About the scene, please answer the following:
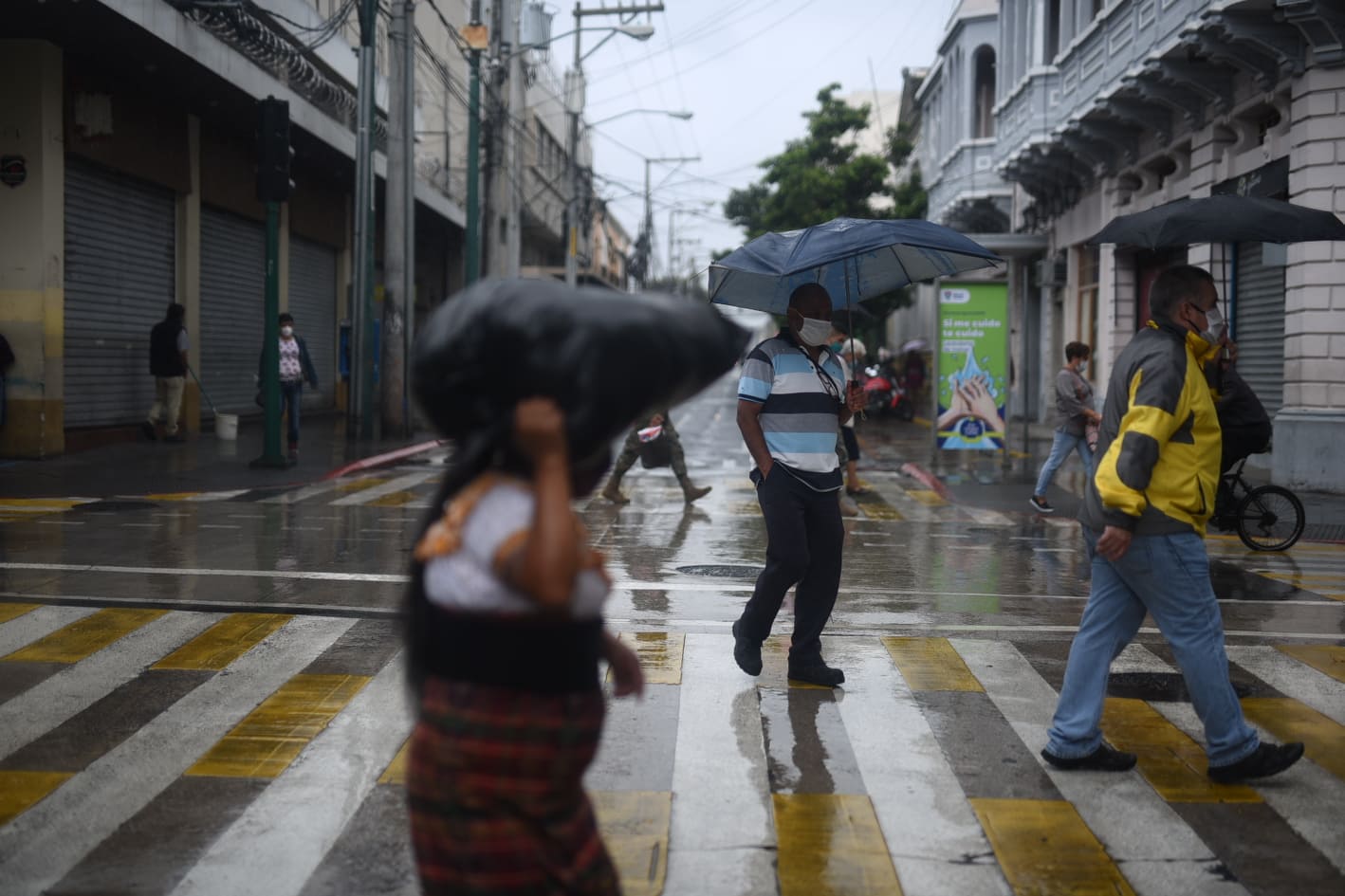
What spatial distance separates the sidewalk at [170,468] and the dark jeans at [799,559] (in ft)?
30.1

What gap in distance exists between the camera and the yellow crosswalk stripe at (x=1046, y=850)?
400cm

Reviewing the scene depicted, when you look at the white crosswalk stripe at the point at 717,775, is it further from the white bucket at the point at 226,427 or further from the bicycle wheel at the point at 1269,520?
the white bucket at the point at 226,427

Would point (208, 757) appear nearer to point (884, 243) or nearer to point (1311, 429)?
point (884, 243)

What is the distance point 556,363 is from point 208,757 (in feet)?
11.1

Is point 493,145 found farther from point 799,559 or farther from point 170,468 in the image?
point 799,559

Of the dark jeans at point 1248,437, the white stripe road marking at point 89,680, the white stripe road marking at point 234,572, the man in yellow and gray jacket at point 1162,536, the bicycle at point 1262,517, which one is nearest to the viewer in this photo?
the man in yellow and gray jacket at point 1162,536

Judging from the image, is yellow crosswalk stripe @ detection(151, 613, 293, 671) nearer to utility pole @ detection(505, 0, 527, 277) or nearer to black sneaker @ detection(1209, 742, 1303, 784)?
black sneaker @ detection(1209, 742, 1303, 784)

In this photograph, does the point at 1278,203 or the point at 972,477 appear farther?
the point at 972,477

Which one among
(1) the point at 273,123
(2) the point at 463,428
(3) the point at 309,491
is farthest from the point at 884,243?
(1) the point at 273,123

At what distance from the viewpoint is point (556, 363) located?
7.68ft

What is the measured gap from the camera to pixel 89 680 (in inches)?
245

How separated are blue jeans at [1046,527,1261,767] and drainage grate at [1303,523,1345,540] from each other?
7874 mm

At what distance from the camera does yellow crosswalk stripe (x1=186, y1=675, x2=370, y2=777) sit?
5000 millimetres

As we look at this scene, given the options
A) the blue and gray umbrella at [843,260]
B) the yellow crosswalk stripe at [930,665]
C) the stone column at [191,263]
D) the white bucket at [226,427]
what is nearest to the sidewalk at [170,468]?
the white bucket at [226,427]
